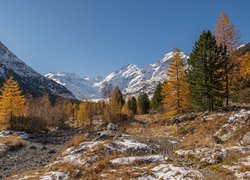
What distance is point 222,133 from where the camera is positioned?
2383cm

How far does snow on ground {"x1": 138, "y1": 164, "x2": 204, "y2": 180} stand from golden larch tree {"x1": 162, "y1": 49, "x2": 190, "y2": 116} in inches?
1289

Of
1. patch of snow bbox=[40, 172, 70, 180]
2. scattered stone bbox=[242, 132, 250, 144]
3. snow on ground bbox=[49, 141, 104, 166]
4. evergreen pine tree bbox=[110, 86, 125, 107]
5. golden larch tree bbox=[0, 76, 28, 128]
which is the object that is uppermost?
evergreen pine tree bbox=[110, 86, 125, 107]

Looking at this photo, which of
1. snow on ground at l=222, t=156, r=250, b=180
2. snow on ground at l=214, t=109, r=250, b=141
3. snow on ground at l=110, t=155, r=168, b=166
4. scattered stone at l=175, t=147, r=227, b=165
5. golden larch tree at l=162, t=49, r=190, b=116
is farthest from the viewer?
golden larch tree at l=162, t=49, r=190, b=116

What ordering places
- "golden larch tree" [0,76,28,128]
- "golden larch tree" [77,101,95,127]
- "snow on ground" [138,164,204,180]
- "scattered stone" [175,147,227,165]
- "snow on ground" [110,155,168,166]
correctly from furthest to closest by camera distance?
"golden larch tree" [77,101,95,127], "golden larch tree" [0,76,28,128], "snow on ground" [110,155,168,166], "scattered stone" [175,147,227,165], "snow on ground" [138,164,204,180]

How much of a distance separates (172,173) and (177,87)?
113 feet

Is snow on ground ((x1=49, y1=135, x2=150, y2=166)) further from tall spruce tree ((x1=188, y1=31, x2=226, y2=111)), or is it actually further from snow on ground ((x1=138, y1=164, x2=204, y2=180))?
tall spruce tree ((x1=188, y1=31, x2=226, y2=111))

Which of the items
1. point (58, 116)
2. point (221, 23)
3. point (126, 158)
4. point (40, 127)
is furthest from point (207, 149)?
point (58, 116)

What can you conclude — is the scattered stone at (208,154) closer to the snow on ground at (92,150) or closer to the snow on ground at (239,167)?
the snow on ground at (239,167)

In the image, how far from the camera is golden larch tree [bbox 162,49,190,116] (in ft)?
151

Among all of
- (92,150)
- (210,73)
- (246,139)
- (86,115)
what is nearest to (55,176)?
(92,150)

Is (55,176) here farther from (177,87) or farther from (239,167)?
(177,87)

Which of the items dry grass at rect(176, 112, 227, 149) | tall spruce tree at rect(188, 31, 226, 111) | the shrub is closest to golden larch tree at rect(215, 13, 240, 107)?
tall spruce tree at rect(188, 31, 226, 111)

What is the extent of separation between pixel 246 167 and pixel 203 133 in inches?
580

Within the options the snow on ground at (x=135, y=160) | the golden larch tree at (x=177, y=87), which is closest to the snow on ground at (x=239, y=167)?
the snow on ground at (x=135, y=160)
